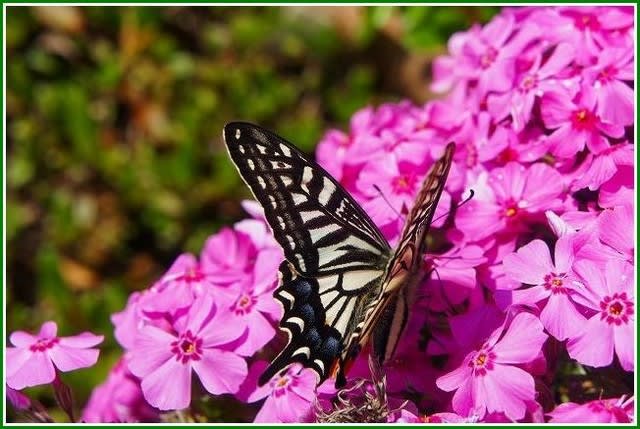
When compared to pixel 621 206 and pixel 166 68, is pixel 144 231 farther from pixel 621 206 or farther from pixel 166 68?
pixel 621 206

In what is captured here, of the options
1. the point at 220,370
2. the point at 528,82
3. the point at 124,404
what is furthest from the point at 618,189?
the point at 124,404

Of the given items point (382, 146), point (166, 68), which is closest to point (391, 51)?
point (166, 68)

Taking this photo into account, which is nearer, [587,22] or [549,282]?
[549,282]

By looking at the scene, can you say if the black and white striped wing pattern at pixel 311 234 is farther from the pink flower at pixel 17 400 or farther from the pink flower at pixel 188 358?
the pink flower at pixel 17 400

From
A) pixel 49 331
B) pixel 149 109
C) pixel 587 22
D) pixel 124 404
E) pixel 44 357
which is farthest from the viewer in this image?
pixel 149 109

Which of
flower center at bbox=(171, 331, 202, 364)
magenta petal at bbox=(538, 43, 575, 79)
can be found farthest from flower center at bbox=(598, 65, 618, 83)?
flower center at bbox=(171, 331, 202, 364)

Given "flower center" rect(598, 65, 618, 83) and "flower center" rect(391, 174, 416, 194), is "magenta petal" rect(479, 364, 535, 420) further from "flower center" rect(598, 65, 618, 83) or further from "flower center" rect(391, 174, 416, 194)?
"flower center" rect(598, 65, 618, 83)

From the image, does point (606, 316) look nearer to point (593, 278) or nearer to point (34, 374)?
point (593, 278)
